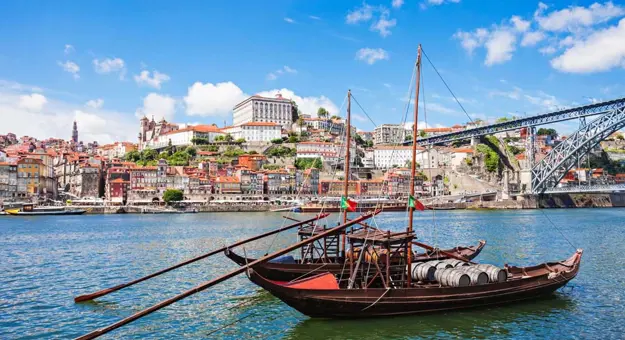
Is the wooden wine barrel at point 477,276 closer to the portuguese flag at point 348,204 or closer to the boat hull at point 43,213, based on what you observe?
the portuguese flag at point 348,204

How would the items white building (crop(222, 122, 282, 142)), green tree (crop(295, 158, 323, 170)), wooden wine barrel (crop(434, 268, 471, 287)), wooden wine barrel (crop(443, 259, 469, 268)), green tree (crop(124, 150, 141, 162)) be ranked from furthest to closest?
white building (crop(222, 122, 282, 142)), green tree (crop(124, 150, 141, 162)), green tree (crop(295, 158, 323, 170)), wooden wine barrel (crop(443, 259, 469, 268)), wooden wine barrel (crop(434, 268, 471, 287))

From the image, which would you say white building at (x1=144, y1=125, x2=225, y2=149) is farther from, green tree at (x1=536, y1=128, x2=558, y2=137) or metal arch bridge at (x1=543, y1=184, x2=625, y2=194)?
green tree at (x1=536, y1=128, x2=558, y2=137)

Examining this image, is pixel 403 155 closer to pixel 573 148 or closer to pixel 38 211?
pixel 573 148

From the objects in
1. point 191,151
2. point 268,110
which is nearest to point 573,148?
point 191,151

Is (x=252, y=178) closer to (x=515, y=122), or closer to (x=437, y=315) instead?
(x=515, y=122)

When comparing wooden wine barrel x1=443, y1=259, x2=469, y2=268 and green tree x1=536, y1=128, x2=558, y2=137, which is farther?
green tree x1=536, y1=128, x2=558, y2=137

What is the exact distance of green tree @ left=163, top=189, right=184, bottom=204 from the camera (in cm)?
6844

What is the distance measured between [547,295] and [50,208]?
6602 cm

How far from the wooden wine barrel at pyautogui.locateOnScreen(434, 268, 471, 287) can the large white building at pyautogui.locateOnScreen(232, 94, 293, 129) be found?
99.7 m

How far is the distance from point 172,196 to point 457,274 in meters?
61.1

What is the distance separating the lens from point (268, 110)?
11269cm

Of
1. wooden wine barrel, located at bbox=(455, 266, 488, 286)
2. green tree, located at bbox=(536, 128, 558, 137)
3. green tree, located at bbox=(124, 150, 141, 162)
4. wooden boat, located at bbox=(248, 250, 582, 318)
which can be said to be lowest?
wooden boat, located at bbox=(248, 250, 582, 318)

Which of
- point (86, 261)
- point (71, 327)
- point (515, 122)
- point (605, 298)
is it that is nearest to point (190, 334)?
point (71, 327)

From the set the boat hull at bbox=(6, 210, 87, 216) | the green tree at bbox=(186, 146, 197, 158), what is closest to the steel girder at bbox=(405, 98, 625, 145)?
the green tree at bbox=(186, 146, 197, 158)
